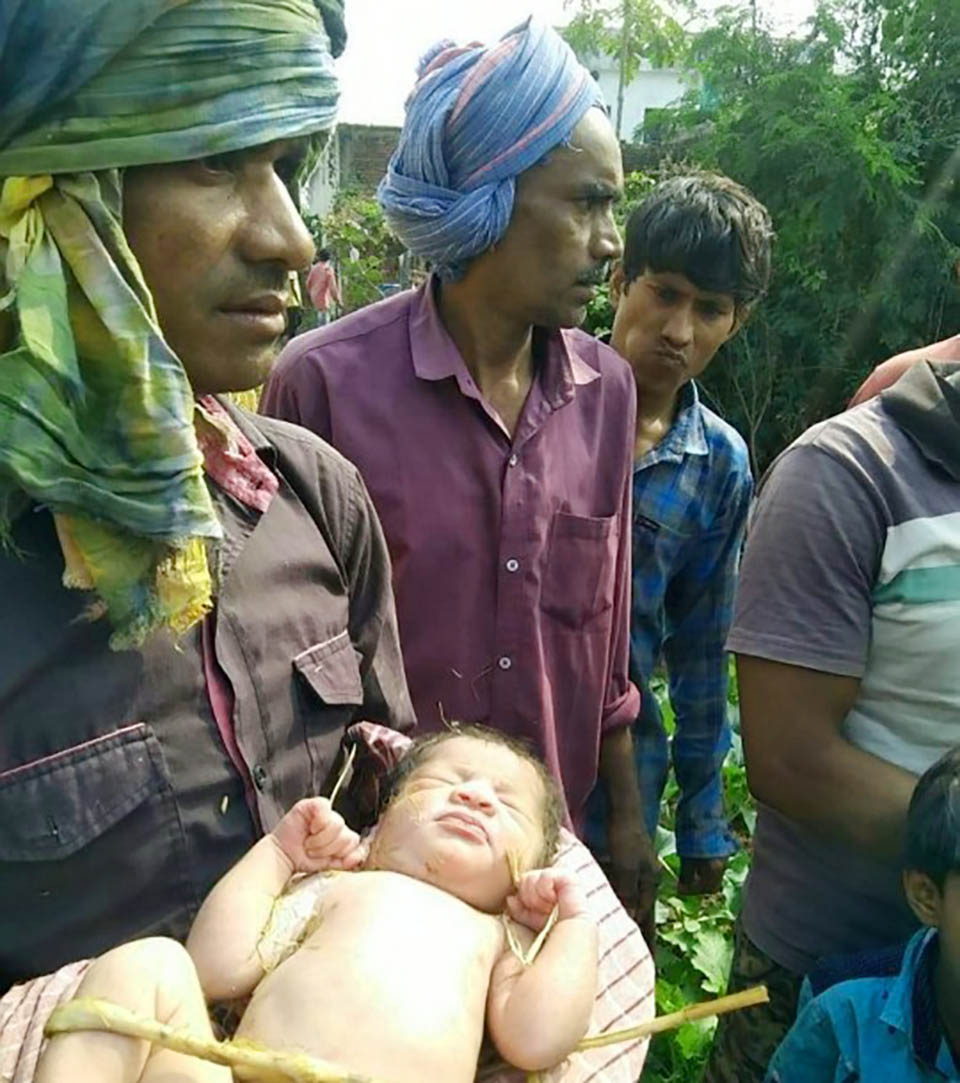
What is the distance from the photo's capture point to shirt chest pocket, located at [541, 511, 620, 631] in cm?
271

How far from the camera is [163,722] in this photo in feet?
5.42

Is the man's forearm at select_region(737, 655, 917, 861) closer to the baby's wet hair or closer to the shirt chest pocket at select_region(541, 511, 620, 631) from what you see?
the baby's wet hair

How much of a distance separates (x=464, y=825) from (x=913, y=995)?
0.85 m

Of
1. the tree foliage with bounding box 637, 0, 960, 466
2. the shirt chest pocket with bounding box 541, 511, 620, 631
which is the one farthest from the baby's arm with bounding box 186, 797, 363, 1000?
the tree foliage with bounding box 637, 0, 960, 466

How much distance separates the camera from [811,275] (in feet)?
38.9

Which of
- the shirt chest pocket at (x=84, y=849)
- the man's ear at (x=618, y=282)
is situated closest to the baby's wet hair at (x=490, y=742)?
the shirt chest pocket at (x=84, y=849)

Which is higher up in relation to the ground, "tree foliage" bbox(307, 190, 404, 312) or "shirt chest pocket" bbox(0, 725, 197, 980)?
"shirt chest pocket" bbox(0, 725, 197, 980)

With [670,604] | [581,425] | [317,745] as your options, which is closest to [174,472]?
[317,745]

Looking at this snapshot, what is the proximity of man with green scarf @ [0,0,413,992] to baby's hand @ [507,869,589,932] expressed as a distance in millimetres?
494

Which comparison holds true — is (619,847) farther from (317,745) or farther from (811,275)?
(811,275)

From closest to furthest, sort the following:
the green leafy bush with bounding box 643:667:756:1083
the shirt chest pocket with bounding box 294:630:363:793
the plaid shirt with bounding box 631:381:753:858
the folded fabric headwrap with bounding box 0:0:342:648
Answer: the folded fabric headwrap with bounding box 0:0:342:648
the shirt chest pocket with bounding box 294:630:363:793
the plaid shirt with bounding box 631:381:753:858
the green leafy bush with bounding box 643:667:756:1083

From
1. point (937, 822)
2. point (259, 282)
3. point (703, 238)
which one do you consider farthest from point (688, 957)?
point (259, 282)

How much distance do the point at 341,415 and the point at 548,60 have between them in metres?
0.93

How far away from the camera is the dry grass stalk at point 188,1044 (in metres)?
1.43
